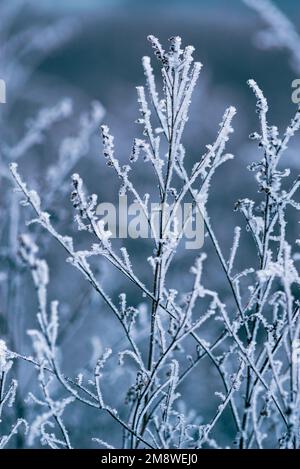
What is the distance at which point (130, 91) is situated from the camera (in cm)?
866

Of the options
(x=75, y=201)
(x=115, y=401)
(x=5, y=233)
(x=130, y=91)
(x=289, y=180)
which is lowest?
(x=115, y=401)

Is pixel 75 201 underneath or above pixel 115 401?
above

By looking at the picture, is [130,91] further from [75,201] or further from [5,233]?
[75,201]

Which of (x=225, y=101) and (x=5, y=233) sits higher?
(x=225, y=101)

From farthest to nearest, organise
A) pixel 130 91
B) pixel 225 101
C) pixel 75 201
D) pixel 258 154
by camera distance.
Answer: pixel 130 91 < pixel 225 101 < pixel 258 154 < pixel 75 201

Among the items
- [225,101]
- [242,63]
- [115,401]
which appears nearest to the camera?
[115,401]

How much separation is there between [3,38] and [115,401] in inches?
110

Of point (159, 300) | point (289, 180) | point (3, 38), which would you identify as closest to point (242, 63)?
point (289, 180)

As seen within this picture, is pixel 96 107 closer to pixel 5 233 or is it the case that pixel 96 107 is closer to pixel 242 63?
pixel 5 233

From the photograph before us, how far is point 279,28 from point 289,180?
158 inches

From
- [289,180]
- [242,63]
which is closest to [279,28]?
[289,180]

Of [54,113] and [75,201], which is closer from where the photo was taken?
[75,201]

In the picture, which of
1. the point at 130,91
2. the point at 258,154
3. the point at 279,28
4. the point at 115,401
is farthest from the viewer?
the point at 130,91

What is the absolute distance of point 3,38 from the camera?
12.3ft
